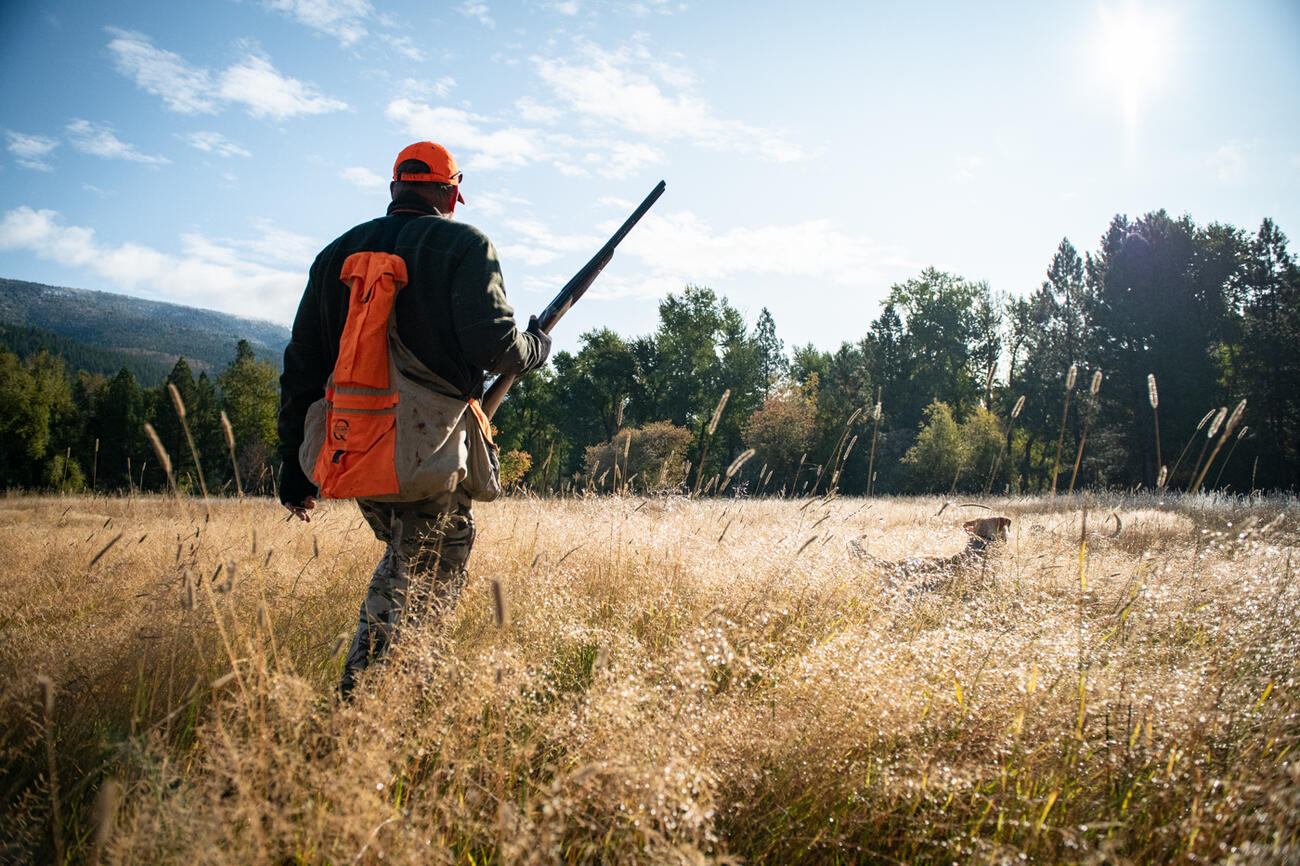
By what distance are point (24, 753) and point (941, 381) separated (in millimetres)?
49869

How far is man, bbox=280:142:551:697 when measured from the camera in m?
2.67

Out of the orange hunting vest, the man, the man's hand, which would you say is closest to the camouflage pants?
the man

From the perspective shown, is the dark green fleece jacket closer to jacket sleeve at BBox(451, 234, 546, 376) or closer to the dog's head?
jacket sleeve at BBox(451, 234, 546, 376)

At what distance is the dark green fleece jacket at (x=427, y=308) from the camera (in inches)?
105

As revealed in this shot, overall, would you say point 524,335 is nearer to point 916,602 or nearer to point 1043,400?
point 916,602

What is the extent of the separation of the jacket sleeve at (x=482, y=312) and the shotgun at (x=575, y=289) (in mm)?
494

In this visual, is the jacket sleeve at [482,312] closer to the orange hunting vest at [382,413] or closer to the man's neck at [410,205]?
the orange hunting vest at [382,413]

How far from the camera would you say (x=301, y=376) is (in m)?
2.92

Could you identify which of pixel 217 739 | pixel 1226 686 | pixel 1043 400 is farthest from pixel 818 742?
pixel 1043 400

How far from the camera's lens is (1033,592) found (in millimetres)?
3732

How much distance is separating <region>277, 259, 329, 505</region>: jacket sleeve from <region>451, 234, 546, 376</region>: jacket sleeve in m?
0.76

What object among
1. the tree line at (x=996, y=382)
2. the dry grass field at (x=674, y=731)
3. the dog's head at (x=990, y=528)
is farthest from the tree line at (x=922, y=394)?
the dry grass field at (x=674, y=731)

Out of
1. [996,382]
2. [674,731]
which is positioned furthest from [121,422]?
[674,731]

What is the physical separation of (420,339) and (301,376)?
705 mm
